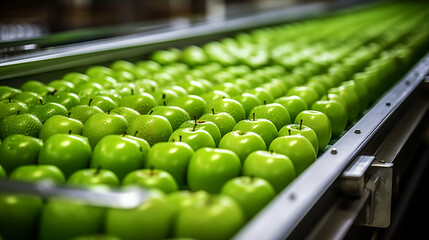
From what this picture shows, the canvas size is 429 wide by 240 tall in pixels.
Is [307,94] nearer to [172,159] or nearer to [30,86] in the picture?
[172,159]

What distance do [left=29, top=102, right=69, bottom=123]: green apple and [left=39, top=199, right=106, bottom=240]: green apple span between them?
0.87 m

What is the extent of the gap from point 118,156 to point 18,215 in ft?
1.18

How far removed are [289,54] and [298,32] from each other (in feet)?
6.00

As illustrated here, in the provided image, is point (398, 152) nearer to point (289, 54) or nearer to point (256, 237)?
point (256, 237)

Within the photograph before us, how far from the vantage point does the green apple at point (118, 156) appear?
1459 mm

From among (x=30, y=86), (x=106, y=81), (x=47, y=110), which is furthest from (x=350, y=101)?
(x=30, y=86)

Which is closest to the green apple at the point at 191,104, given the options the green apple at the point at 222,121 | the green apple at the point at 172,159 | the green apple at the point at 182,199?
the green apple at the point at 222,121

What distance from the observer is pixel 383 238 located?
2369 mm

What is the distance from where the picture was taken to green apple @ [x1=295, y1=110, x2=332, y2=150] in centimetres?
193

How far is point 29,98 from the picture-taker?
219 cm

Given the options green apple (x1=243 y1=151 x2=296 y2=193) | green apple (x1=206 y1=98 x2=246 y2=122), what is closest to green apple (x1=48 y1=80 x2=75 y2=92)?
green apple (x1=206 y1=98 x2=246 y2=122)

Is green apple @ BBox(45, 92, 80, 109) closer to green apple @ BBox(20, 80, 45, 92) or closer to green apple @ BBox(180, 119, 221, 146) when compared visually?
green apple @ BBox(20, 80, 45, 92)

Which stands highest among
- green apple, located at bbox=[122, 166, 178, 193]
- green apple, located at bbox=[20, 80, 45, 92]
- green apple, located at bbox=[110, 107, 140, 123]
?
green apple, located at bbox=[122, 166, 178, 193]

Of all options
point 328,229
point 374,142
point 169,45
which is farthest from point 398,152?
point 169,45
